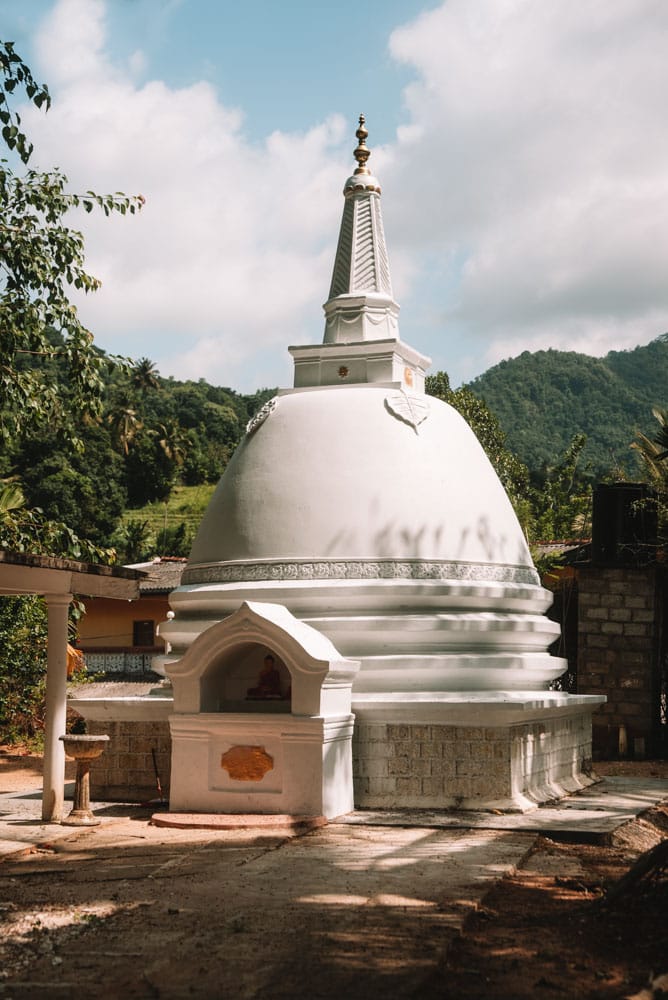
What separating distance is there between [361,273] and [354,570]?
5352mm

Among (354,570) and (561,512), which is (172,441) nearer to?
(561,512)

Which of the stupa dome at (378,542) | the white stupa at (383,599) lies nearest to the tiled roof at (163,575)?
the stupa dome at (378,542)

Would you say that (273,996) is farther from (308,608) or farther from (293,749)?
(308,608)

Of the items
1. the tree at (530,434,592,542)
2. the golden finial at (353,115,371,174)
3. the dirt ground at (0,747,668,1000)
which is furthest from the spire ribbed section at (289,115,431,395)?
the tree at (530,434,592,542)

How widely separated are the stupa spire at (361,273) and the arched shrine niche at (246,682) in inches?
201

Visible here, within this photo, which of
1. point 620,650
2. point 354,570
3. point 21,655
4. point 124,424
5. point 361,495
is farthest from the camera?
point 124,424

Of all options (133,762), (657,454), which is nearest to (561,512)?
(657,454)

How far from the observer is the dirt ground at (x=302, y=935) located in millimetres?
6000

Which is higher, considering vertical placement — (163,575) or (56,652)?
(163,575)

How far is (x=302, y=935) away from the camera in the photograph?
22.9 ft

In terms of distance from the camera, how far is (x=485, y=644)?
1423 cm

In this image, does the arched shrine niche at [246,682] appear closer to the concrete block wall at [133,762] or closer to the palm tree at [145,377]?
the concrete block wall at [133,762]

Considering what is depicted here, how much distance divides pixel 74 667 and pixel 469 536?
1112cm

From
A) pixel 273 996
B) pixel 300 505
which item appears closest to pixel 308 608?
pixel 300 505
